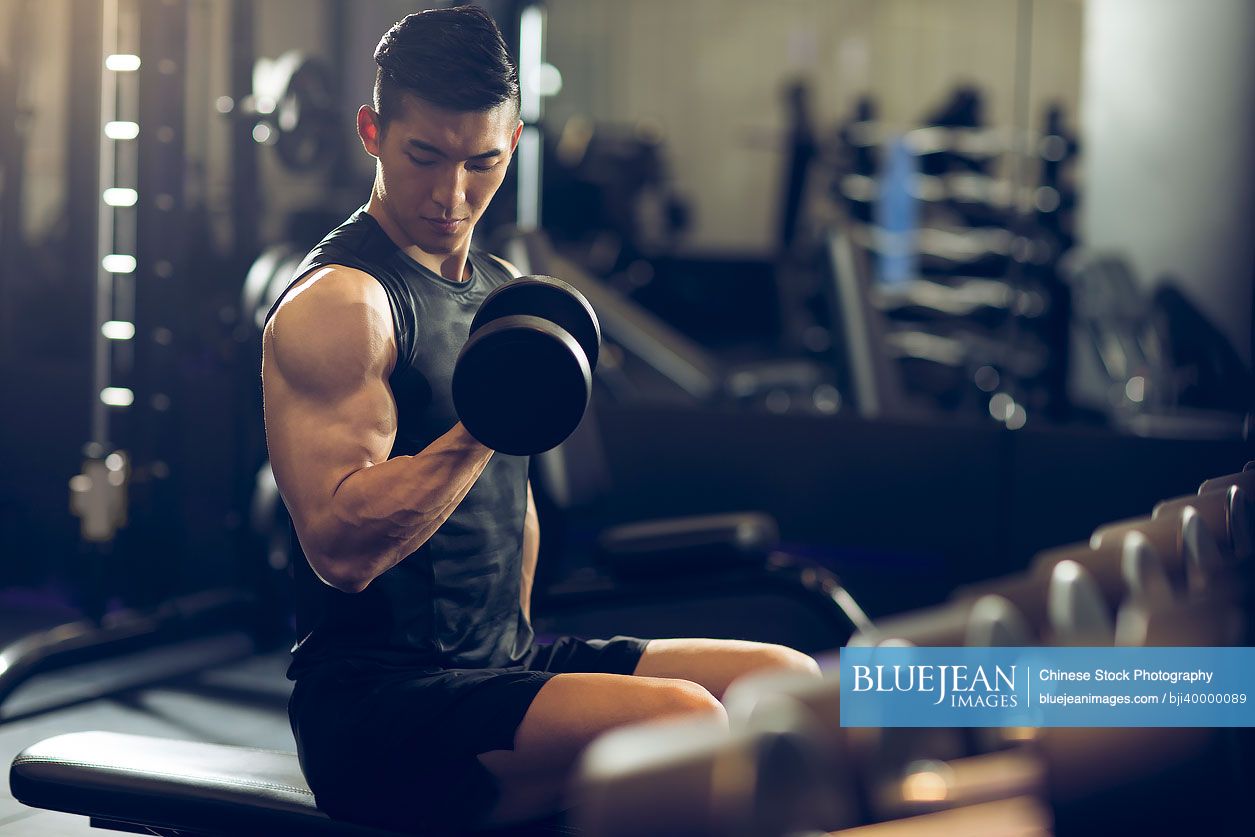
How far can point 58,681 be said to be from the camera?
10.6 feet

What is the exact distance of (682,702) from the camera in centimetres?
148

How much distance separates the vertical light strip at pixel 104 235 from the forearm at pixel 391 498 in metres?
2.04

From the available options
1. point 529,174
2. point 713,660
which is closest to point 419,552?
point 713,660

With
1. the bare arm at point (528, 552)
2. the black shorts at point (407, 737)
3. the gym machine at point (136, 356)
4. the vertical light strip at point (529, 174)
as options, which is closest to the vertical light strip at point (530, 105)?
the vertical light strip at point (529, 174)

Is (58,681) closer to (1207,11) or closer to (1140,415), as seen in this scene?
(1140,415)

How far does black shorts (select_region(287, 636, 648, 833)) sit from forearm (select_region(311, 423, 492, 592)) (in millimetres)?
181

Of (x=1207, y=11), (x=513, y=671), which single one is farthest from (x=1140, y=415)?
(x=513, y=671)

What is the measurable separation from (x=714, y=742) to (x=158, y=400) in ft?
9.48

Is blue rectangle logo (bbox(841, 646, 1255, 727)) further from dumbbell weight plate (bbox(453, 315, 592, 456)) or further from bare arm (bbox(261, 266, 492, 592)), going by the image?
bare arm (bbox(261, 266, 492, 592))

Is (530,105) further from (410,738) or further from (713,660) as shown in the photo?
(410,738)

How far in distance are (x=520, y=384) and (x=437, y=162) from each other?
360mm

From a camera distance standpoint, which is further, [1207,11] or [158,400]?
[1207,11]

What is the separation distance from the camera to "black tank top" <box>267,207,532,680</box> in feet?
4.95

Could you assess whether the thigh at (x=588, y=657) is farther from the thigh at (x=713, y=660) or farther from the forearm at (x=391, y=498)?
the forearm at (x=391, y=498)
